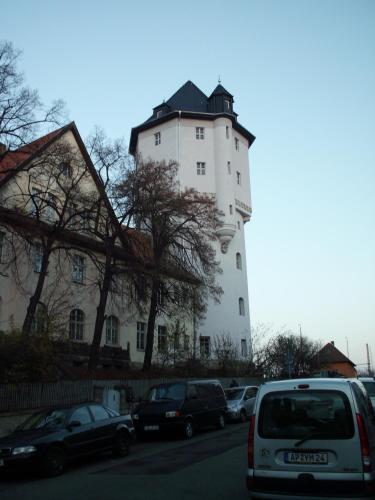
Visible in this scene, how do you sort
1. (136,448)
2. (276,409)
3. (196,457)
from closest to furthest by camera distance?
(276,409) < (196,457) < (136,448)

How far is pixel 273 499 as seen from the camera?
652 centimetres

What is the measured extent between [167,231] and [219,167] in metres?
21.4

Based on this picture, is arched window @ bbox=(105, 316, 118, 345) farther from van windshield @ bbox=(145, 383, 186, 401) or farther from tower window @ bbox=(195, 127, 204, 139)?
tower window @ bbox=(195, 127, 204, 139)

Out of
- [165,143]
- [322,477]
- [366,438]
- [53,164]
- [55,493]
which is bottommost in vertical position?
[55,493]

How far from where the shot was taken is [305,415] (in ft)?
22.2

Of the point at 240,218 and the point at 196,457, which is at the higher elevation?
the point at 240,218

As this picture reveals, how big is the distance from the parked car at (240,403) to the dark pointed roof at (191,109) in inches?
1326

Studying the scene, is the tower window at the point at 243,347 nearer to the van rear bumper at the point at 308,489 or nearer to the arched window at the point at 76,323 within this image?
the arched window at the point at 76,323

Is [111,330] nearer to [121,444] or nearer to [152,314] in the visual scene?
[152,314]

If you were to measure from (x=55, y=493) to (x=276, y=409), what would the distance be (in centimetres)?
472

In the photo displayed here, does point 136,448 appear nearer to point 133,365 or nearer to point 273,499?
point 273,499

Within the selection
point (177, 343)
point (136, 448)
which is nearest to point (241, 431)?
point (136, 448)

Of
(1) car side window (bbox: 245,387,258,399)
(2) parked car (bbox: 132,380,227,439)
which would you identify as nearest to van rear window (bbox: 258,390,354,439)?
(2) parked car (bbox: 132,380,227,439)

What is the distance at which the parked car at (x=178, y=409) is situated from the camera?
55.8 feet
